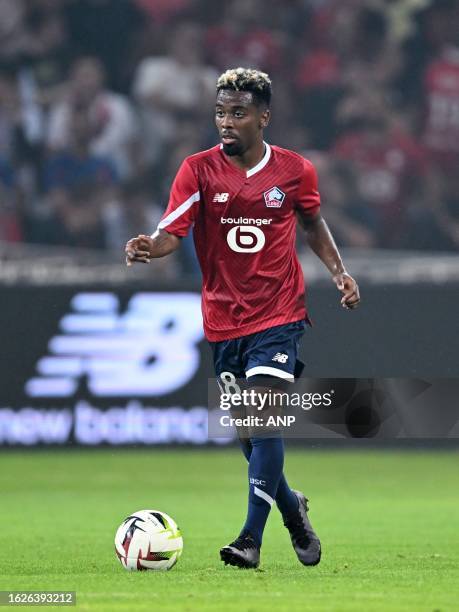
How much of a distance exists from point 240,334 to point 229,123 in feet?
3.34

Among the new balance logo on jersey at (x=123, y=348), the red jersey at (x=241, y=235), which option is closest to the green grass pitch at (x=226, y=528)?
the new balance logo on jersey at (x=123, y=348)

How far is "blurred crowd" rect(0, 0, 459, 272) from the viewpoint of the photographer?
53.3 feet

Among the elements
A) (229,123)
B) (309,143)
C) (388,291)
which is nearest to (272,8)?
(309,143)

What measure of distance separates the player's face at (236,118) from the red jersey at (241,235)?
0.53 ft

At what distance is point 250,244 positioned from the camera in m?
6.83

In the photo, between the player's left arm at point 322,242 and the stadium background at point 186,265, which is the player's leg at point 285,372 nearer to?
the stadium background at point 186,265

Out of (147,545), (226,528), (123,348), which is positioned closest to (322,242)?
(147,545)

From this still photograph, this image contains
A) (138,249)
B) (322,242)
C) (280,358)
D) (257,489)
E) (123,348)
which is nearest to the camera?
(138,249)

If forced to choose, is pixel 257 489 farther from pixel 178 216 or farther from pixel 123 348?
pixel 123 348

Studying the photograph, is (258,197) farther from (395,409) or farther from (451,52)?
(451,52)

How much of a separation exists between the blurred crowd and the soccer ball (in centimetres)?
935

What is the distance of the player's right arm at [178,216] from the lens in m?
6.61

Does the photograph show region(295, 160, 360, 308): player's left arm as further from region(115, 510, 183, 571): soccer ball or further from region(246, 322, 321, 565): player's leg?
region(115, 510, 183, 571): soccer ball

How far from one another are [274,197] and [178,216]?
1.61ft
